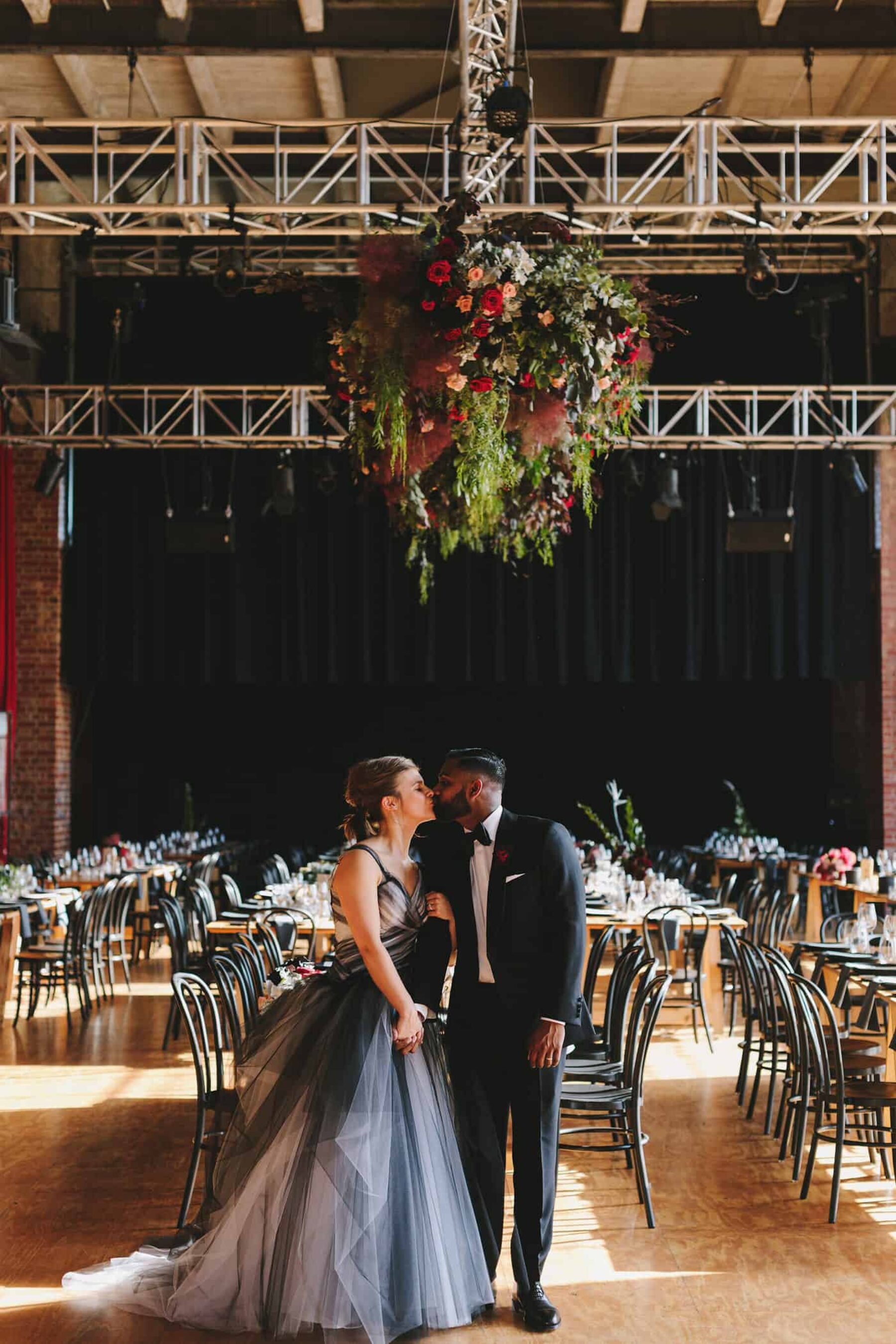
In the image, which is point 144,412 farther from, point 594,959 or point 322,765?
point 594,959

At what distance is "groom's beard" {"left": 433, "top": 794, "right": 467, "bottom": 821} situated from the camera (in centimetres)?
413

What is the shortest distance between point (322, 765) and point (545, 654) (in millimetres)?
3760

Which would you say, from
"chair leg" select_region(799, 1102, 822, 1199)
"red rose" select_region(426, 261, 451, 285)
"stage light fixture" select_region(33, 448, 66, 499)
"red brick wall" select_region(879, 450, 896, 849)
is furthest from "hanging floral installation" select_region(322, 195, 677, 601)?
"red brick wall" select_region(879, 450, 896, 849)

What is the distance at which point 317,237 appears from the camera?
14.9m

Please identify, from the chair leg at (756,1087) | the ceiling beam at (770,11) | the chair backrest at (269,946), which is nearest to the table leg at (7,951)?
the chair backrest at (269,946)

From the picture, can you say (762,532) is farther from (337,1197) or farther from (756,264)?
(337,1197)

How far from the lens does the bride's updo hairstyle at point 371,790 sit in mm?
3953

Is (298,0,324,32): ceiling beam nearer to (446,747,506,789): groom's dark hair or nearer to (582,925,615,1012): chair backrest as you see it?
(582,925,615,1012): chair backrest

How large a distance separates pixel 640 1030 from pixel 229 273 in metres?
Result: 6.54

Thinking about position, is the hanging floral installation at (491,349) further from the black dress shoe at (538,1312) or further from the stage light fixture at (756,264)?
the stage light fixture at (756,264)

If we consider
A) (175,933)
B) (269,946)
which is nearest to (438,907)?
(269,946)

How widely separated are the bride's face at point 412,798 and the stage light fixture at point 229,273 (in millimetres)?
6613

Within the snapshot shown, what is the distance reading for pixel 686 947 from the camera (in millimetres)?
9414

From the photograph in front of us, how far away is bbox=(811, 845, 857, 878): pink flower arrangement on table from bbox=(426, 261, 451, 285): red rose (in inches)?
300
